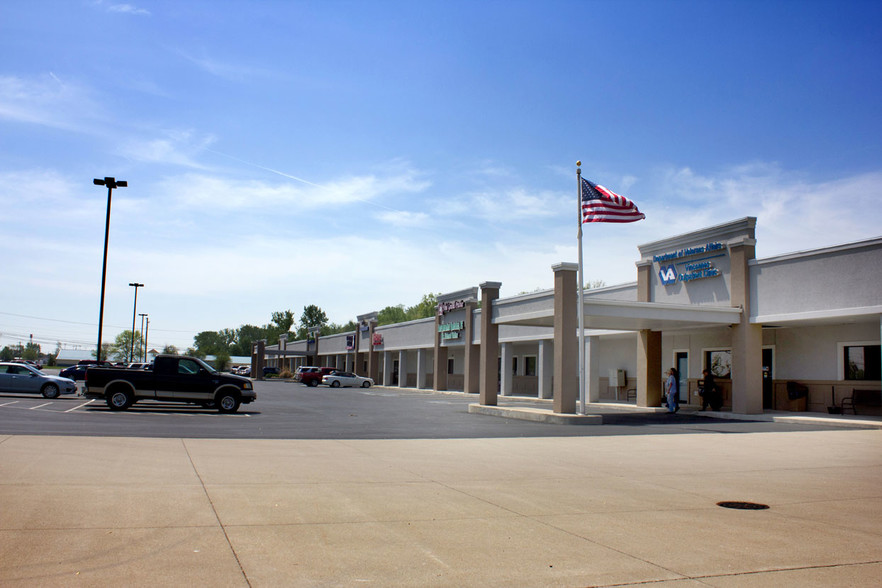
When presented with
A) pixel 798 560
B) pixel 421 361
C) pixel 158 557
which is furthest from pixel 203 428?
pixel 421 361

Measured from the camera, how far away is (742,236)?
27078mm

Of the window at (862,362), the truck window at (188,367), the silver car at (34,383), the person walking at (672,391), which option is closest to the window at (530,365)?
the person walking at (672,391)

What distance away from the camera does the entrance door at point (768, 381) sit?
27953mm

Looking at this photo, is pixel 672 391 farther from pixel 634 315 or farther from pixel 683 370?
pixel 683 370

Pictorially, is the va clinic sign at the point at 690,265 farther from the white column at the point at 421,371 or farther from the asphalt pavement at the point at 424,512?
the white column at the point at 421,371

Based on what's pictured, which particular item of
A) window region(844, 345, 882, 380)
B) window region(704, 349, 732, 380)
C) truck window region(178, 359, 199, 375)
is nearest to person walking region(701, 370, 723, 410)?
window region(704, 349, 732, 380)

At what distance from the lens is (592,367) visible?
34750 millimetres

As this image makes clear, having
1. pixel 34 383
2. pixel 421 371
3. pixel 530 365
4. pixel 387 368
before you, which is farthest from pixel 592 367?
pixel 387 368

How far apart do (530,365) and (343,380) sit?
2090 cm

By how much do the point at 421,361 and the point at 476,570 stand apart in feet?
166

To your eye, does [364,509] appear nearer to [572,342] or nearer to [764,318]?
[572,342]

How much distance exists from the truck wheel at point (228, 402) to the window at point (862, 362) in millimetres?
21225

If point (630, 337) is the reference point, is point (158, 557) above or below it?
below

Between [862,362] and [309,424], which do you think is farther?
[862,362]
